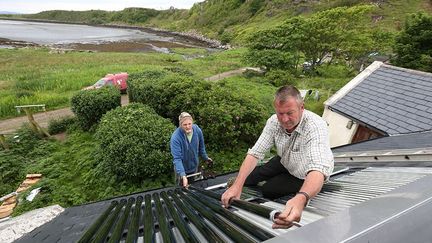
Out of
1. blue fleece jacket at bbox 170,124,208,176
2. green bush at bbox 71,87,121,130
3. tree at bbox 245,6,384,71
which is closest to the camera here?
blue fleece jacket at bbox 170,124,208,176

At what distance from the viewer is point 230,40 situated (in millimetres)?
74688

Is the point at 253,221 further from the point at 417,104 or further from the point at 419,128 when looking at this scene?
the point at 417,104

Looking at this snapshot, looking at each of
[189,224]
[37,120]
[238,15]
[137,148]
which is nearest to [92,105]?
[37,120]

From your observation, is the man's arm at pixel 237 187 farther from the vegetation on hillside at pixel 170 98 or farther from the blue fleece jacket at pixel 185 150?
the vegetation on hillside at pixel 170 98

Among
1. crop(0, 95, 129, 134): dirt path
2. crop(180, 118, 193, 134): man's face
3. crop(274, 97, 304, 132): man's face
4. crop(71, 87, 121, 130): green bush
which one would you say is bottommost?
crop(0, 95, 129, 134): dirt path

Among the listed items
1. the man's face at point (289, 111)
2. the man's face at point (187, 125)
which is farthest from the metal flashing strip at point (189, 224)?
the man's face at point (187, 125)

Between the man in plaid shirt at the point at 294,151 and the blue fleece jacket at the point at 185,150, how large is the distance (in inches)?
96.5

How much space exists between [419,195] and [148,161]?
26.2ft

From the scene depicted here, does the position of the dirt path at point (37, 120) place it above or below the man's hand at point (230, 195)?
below

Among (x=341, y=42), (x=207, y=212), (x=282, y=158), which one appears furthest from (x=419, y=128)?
(x=341, y=42)

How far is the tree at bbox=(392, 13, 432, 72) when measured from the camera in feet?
78.3

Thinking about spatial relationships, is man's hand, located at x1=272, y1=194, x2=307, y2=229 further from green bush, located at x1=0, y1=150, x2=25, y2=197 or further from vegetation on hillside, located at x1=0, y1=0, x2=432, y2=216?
green bush, located at x1=0, y1=150, x2=25, y2=197

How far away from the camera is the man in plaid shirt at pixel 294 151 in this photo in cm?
266

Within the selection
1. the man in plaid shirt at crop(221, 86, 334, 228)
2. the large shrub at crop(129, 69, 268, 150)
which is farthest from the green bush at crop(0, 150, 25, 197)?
the man in plaid shirt at crop(221, 86, 334, 228)
